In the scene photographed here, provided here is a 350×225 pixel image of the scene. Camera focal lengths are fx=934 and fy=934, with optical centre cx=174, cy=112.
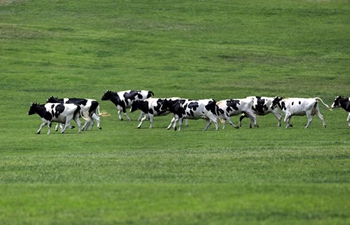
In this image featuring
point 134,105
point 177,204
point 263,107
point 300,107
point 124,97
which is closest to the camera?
point 177,204

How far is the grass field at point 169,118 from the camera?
16.8m

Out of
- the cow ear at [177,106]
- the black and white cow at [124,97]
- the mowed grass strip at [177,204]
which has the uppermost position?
the mowed grass strip at [177,204]

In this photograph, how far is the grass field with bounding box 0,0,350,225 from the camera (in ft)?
55.1

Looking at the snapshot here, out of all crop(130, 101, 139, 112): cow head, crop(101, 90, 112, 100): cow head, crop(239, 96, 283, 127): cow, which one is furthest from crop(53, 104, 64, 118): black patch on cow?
crop(101, 90, 112, 100): cow head

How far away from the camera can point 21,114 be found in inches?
1813

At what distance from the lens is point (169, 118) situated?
151 ft

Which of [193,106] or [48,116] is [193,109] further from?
[48,116]

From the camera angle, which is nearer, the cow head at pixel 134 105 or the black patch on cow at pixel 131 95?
the cow head at pixel 134 105

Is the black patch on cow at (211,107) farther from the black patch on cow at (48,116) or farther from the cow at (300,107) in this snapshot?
the black patch on cow at (48,116)

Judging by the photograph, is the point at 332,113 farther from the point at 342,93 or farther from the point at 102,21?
the point at 102,21

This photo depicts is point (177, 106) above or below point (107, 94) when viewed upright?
above

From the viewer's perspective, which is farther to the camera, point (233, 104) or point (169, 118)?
point (169, 118)

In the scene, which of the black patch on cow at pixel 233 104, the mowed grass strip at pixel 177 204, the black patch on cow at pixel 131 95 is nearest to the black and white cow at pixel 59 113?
the black patch on cow at pixel 233 104

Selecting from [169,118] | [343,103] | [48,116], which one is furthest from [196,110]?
[343,103]
